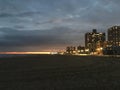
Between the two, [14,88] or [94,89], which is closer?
[94,89]

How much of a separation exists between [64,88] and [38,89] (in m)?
2.30

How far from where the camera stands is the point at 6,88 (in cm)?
2295

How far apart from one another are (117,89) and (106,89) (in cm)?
89

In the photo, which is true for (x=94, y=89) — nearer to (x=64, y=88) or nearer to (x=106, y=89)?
(x=106, y=89)

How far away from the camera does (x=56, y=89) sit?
70.4ft

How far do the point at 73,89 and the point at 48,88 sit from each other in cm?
235

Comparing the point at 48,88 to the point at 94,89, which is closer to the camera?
the point at 94,89

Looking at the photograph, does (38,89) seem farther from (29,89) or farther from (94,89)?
(94,89)

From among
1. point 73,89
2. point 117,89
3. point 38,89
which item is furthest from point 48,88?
point 117,89

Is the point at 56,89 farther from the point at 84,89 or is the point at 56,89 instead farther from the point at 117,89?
the point at 117,89

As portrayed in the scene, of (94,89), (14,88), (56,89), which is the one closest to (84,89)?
(94,89)

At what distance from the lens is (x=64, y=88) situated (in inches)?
867

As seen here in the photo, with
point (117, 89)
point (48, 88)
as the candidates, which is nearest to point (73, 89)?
point (48, 88)

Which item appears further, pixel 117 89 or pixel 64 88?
pixel 64 88
